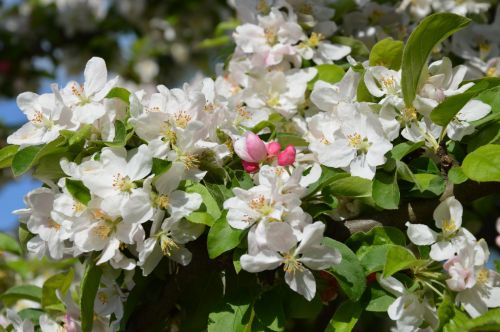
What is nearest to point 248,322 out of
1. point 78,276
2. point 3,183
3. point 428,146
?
point 428,146

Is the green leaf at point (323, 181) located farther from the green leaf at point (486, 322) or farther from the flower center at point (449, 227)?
the green leaf at point (486, 322)

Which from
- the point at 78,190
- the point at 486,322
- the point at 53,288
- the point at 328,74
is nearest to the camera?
the point at 486,322

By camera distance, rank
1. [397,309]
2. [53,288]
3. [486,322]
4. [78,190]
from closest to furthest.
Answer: [486,322] < [397,309] < [78,190] < [53,288]

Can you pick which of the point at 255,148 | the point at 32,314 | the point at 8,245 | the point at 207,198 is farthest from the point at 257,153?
the point at 8,245

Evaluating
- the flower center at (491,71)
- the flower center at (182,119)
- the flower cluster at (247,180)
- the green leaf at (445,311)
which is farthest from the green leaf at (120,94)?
Result: the flower center at (491,71)

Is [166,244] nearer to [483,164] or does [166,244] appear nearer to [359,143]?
[359,143]

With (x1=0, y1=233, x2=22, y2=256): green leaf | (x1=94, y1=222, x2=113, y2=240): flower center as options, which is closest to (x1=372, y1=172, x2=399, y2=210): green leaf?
(x1=94, y1=222, x2=113, y2=240): flower center

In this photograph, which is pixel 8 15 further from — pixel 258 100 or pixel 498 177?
pixel 498 177
